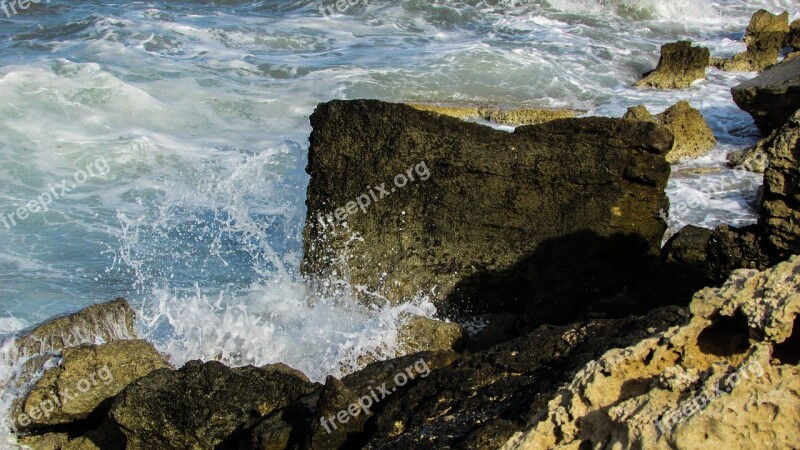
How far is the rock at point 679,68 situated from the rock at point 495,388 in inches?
465

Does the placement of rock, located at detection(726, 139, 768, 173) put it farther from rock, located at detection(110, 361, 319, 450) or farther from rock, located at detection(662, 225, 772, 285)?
rock, located at detection(110, 361, 319, 450)

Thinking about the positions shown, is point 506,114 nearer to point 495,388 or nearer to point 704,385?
point 495,388

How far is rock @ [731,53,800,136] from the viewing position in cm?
1036

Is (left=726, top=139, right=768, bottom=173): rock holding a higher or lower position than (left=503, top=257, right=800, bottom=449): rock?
lower

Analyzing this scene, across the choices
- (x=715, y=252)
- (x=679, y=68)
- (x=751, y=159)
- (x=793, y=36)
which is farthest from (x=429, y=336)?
(x=793, y=36)

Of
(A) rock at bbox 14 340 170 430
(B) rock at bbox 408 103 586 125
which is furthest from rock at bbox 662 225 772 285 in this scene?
(B) rock at bbox 408 103 586 125

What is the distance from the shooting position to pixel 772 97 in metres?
10.5

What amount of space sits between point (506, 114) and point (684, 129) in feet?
8.54

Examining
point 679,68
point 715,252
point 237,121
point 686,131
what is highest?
point 715,252

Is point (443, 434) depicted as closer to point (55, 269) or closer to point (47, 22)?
point (55, 269)

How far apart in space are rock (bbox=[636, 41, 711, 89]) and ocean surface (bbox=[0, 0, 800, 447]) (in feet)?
1.17

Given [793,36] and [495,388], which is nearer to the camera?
[495,388]

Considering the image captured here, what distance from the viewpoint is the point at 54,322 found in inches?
238

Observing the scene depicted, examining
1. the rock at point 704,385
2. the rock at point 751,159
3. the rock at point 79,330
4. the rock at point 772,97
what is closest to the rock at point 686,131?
the rock at point 751,159
